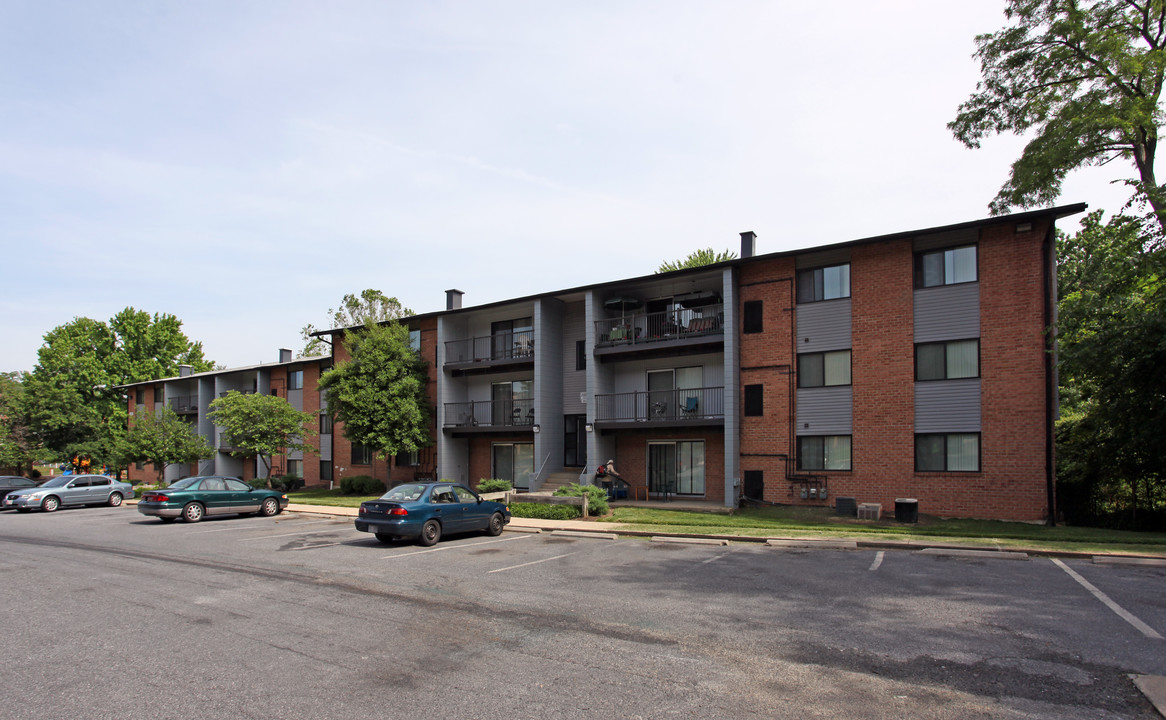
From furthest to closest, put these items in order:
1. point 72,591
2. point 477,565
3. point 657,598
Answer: point 477,565, point 72,591, point 657,598

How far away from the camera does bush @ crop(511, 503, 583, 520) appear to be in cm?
1951

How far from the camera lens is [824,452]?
68.3 ft

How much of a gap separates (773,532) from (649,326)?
36.1 feet

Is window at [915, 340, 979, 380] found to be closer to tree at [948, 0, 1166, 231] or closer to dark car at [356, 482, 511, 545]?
tree at [948, 0, 1166, 231]

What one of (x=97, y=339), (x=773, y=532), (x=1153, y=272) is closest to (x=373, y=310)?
(x=97, y=339)

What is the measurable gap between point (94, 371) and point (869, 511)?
198ft

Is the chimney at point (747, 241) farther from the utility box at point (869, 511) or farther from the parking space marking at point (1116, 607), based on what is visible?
the parking space marking at point (1116, 607)

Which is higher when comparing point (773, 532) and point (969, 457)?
point (969, 457)

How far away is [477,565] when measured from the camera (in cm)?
1211

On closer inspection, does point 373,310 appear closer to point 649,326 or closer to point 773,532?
point 649,326

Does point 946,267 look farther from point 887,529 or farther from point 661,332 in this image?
point 661,332

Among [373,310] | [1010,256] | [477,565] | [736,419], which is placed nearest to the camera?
[477,565]

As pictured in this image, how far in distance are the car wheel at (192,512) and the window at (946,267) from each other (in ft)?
74.2

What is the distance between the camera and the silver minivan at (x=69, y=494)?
26844 millimetres
